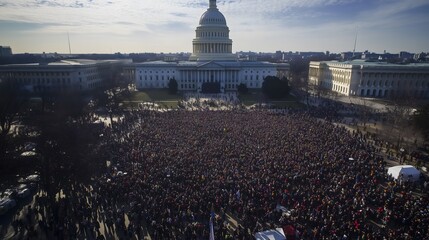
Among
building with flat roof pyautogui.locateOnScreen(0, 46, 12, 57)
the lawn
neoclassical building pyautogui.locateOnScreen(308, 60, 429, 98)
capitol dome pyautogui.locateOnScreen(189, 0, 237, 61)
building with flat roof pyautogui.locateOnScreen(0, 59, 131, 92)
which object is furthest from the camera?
building with flat roof pyautogui.locateOnScreen(0, 46, 12, 57)

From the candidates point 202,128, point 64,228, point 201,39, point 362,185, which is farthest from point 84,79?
point 362,185

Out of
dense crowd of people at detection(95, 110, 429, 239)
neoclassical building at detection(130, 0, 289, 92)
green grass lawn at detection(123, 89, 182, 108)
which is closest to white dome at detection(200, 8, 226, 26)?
neoclassical building at detection(130, 0, 289, 92)

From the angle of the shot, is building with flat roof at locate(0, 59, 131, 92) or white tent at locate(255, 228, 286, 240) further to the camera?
building with flat roof at locate(0, 59, 131, 92)

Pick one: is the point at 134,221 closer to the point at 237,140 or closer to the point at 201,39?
the point at 237,140

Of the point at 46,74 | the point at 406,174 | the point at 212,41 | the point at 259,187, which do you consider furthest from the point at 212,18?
the point at 259,187

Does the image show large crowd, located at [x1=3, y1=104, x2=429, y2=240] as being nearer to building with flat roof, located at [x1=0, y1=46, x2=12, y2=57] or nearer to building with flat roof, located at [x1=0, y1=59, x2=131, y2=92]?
building with flat roof, located at [x1=0, y1=59, x2=131, y2=92]

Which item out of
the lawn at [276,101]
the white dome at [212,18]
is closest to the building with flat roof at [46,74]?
the lawn at [276,101]

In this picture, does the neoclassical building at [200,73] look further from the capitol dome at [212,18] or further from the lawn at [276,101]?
the lawn at [276,101]
